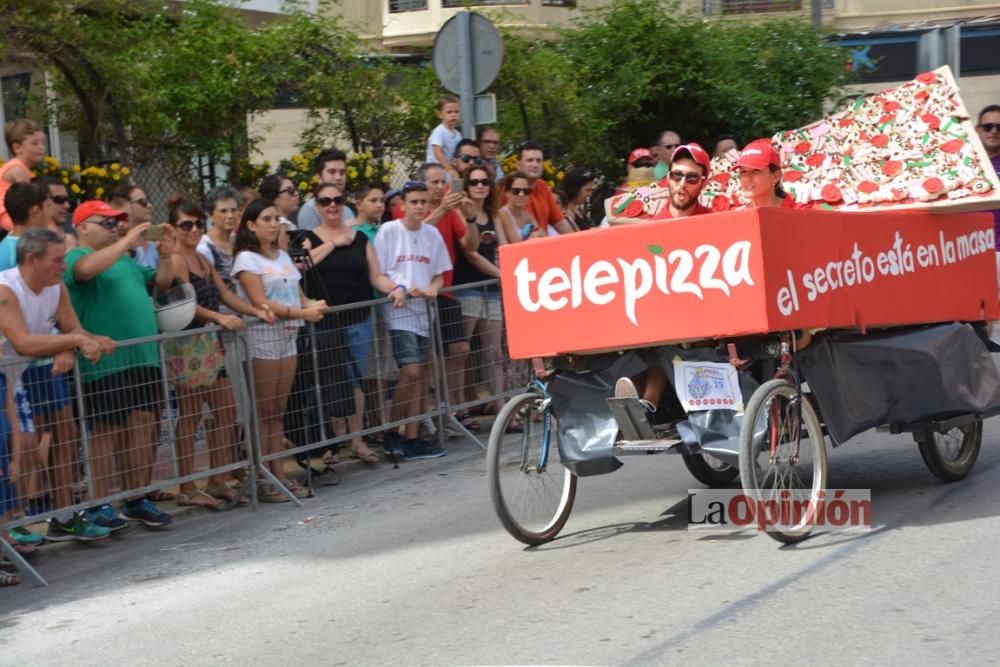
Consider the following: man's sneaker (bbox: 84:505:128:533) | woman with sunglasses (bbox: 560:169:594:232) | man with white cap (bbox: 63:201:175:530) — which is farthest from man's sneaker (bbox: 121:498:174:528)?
woman with sunglasses (bbox: 560:169:594:232)

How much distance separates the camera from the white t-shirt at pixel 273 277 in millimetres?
9789

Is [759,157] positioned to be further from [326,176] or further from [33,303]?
[326,176]

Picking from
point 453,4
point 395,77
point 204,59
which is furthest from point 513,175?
point 453,4

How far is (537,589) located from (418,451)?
439cm

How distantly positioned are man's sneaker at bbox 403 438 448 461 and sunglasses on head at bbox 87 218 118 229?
294cm

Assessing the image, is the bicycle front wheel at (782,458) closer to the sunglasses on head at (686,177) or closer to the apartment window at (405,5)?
the sunglasses on head at (686,177)

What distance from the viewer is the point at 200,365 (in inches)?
360

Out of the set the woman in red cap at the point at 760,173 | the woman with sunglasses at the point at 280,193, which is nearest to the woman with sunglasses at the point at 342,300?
the woman with sunglasses at the point at 280,193

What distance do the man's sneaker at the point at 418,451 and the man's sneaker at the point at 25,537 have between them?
311cm

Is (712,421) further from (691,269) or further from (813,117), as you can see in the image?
(813,117)

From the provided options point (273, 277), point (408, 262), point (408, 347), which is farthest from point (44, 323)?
point (408, 262)

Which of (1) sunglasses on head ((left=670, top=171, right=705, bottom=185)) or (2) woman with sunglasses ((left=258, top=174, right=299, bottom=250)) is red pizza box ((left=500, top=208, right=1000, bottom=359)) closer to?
(1) sunglasses on head ((left=670, top=171, right=705, bottom=185))

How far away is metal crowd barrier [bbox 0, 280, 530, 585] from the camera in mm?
8281

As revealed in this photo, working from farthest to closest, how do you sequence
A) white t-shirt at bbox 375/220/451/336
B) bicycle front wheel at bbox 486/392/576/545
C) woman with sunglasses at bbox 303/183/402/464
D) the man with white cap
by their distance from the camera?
white t-shirt at bbox 375/220/451/336 → woman with sunglasses at bbox 303/183/402/464 → the man with white cap → bicycle front wheel at bbox 486/392/576/545
